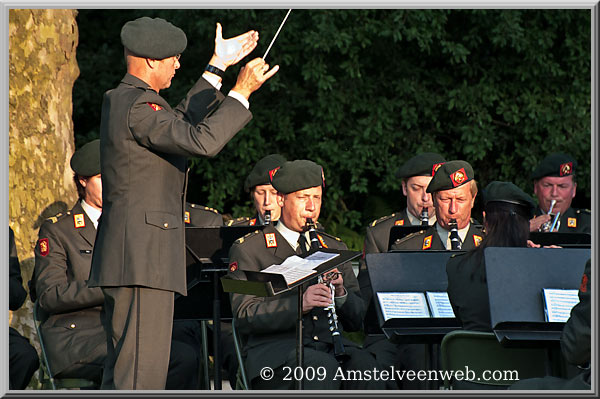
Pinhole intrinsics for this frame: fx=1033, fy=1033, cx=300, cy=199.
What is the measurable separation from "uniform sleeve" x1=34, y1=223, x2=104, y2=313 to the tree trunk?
1.99 metres

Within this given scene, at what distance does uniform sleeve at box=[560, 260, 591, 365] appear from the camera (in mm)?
4117

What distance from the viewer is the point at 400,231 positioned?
7.02 metres

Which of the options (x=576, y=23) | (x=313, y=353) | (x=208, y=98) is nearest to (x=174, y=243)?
(x=208, y=98)

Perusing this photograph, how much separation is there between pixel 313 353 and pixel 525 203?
1452 millimetres

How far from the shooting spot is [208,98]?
499cm

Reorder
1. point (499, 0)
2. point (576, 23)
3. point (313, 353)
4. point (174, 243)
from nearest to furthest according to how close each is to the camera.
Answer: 1. point (174, 243)
2. point (499, 0)
3. point (313, 353)
4. point (576, 23)

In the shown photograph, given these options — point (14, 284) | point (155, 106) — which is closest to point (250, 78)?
point (155, 106)

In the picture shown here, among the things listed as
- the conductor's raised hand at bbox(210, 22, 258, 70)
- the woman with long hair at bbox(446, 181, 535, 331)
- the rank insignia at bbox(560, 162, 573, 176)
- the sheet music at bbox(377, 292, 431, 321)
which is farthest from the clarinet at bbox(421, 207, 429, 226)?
the conductor's raised hand at bbox(210, 22, 258, 70)

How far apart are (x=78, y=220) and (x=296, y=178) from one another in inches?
55.4

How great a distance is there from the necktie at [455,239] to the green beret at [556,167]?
7.34ft

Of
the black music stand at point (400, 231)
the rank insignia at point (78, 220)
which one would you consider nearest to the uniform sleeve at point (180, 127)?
the rank insignia at point (78, 220)

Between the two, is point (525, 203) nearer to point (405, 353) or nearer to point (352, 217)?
point (405, 353)

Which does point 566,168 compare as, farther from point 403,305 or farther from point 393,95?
point 403,305

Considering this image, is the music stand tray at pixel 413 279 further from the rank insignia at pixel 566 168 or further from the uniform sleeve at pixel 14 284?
the rank insignia at pixel 566 168
